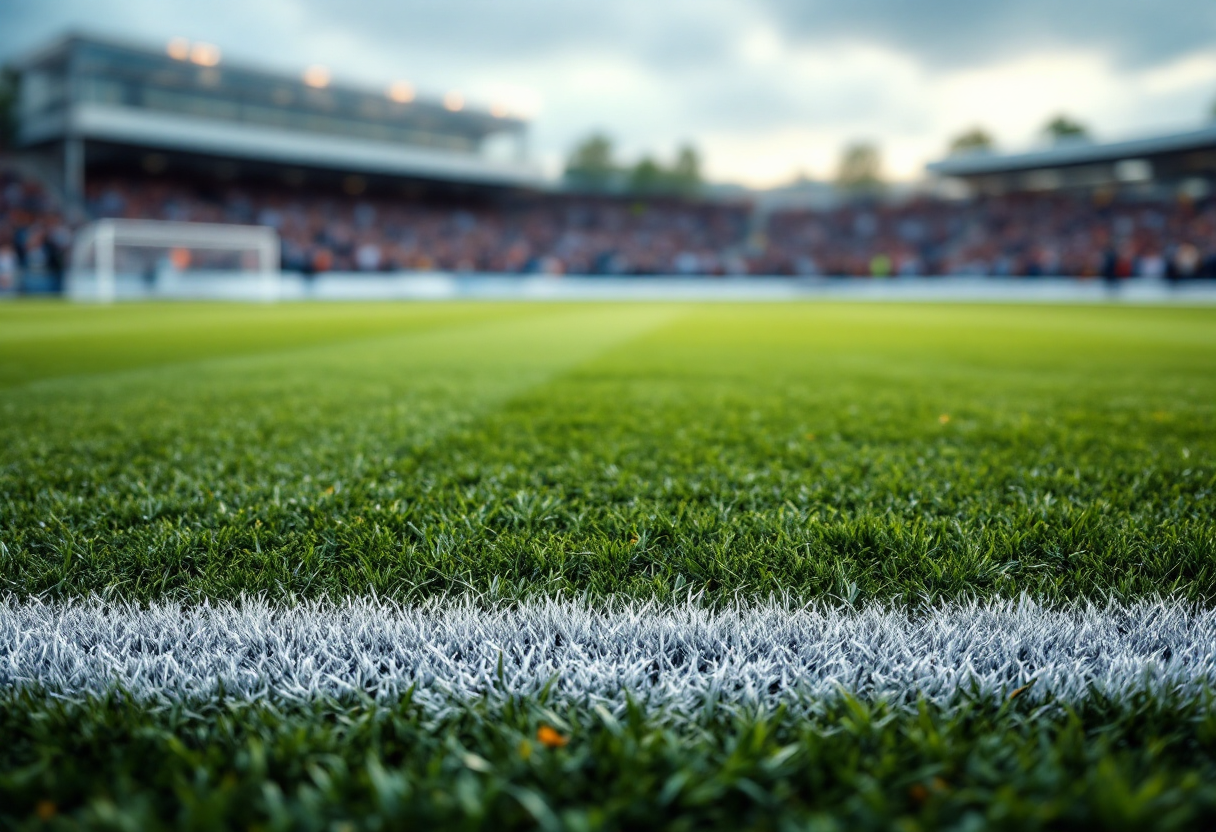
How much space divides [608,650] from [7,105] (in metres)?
52.9

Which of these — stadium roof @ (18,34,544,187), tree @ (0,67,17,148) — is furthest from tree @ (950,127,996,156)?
tree @ (0,67,17,148)

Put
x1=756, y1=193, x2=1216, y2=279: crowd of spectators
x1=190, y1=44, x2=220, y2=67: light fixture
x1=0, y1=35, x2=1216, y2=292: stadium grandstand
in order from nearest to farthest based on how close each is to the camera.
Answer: x1=0, y1=35, x2=1216, y2=292: stadium grandstand, x1=756, y1=193, x2=1216, y2=279: crowd of spectators, x1=190, y1=44, x2=220, y2=67: light fixture

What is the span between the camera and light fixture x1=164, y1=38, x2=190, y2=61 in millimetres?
33594

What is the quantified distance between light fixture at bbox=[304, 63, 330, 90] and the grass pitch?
39.3 metres

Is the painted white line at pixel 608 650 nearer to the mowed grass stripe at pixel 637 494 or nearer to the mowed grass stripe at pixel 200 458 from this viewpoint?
the mowed grass stripe at pixel 637 494

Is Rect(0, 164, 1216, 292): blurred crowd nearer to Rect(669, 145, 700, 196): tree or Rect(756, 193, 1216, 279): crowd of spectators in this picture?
Rect(756, 193, 1216, 279): crowd of spectators

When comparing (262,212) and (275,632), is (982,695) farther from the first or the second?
(262,212)

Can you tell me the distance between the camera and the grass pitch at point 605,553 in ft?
3.26

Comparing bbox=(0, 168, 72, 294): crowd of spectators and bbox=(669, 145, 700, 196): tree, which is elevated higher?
bbox=(669, 145, 700, 196): tree

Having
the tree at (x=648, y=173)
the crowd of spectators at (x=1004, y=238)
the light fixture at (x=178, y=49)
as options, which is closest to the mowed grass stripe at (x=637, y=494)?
the crowd of spectators at (x=1004, y=238)

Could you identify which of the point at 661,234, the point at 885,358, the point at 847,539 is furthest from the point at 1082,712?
the point at 661,234

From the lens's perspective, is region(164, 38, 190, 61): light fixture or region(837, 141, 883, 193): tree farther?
region(837, 141, 883, 193): tree

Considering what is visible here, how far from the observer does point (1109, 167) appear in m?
39.2

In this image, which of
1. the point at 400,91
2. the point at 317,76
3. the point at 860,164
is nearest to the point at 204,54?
the point at 317,76
